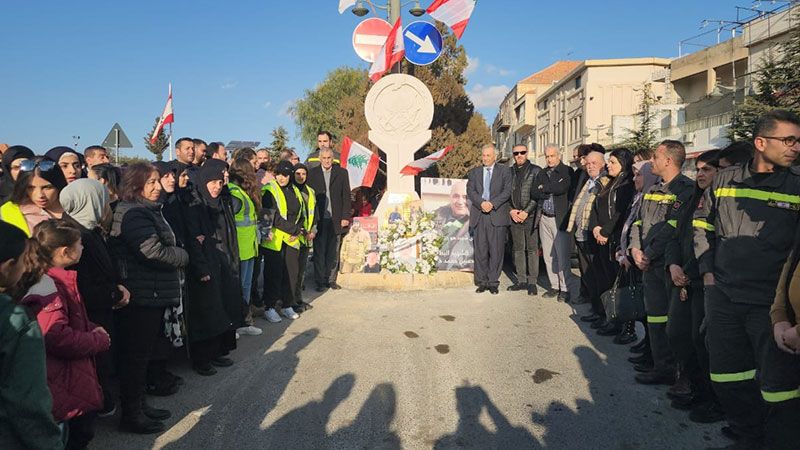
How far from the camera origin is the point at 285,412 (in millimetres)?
3592

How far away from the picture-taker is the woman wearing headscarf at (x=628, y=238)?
4.61 m

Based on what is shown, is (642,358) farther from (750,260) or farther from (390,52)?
(390,52)

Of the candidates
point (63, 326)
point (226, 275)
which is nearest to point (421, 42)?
point (226, 275)

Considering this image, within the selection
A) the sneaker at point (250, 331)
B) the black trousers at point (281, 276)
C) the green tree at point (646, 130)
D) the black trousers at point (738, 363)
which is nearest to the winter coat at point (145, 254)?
the sneaker at point (250, 331)

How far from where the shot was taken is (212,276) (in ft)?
14.1

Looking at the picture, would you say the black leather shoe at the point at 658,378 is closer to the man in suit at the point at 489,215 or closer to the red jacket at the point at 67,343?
the man in suit at the point at 489,215

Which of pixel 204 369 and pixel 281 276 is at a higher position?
pixel 281 276

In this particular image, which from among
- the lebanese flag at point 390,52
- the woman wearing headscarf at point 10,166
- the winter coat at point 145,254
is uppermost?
the lebanese flag at point 390,52

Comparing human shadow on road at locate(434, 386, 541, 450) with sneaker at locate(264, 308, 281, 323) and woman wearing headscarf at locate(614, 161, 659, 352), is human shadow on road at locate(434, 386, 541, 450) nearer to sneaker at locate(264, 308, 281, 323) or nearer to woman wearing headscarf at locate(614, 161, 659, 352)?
woman wearing headscarf at locate(614, 161, 659, 352)

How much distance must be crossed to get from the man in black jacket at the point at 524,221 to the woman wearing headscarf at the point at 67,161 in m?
5.21

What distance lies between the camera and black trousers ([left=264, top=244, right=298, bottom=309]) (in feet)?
19.7

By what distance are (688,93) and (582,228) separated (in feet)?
131

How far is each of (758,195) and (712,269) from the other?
524 millimetres

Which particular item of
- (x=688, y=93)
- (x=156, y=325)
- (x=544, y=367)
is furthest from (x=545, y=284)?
(x=688, y=93)
